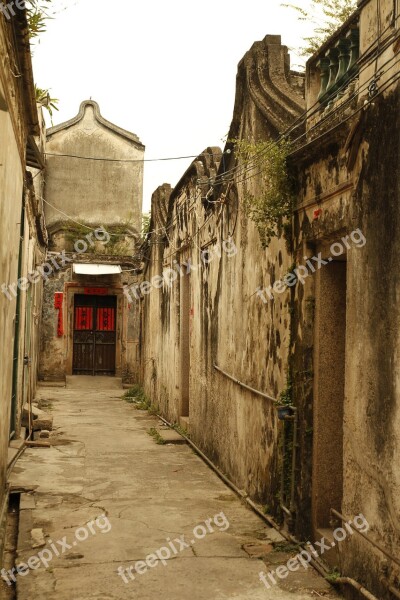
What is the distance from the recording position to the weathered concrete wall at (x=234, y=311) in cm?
657

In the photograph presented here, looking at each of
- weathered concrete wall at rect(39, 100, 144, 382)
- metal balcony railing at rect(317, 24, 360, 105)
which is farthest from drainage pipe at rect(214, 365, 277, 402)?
weathered concrete wall at rect(39, 100, 144, 382)

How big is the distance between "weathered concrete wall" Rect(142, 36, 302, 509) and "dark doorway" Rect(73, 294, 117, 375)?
778 cm

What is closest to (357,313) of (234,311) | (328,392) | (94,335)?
(328,392)

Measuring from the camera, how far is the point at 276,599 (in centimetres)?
473

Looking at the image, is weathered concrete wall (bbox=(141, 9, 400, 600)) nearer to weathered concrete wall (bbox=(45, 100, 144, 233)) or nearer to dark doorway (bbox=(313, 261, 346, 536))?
dark doorway (bbox=(313, 261, 346, 536))

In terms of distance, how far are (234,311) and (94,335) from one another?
42.1ft

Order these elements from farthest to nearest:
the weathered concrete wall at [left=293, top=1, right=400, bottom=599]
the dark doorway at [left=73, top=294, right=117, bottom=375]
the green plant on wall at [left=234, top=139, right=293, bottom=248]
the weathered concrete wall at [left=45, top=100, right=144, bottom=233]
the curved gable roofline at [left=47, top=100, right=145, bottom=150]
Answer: the curved gable roofline at [left=47, top=100, right=145, bottom=150], the weathered concrete wall at [left=45, top=100, right=144, bottom=233], the dark doorway at [left=73, top=294, right=117, bottom=375], the green plant on wall at [left=234, top=139, right=293, bottom=248], the weathered concrete wall at [left=293, top=1, right=400, bottom=599]

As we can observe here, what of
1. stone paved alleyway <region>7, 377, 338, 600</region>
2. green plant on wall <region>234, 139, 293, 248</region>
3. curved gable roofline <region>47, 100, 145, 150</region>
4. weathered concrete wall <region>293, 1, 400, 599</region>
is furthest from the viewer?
curved gable roofline <region>47, 100, 145, 150</region>

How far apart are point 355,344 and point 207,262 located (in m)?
5.32

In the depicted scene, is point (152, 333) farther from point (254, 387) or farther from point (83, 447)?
point (254, 387)

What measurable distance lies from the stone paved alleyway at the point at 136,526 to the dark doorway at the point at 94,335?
9.46 m

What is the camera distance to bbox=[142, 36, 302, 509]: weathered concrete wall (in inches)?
259

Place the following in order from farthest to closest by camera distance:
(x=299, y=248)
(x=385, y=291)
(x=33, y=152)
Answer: (x=33, y=152) < (x=299, y=248) < (x=385, y=291)

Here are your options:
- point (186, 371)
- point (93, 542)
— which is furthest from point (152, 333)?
point (93, 542)
